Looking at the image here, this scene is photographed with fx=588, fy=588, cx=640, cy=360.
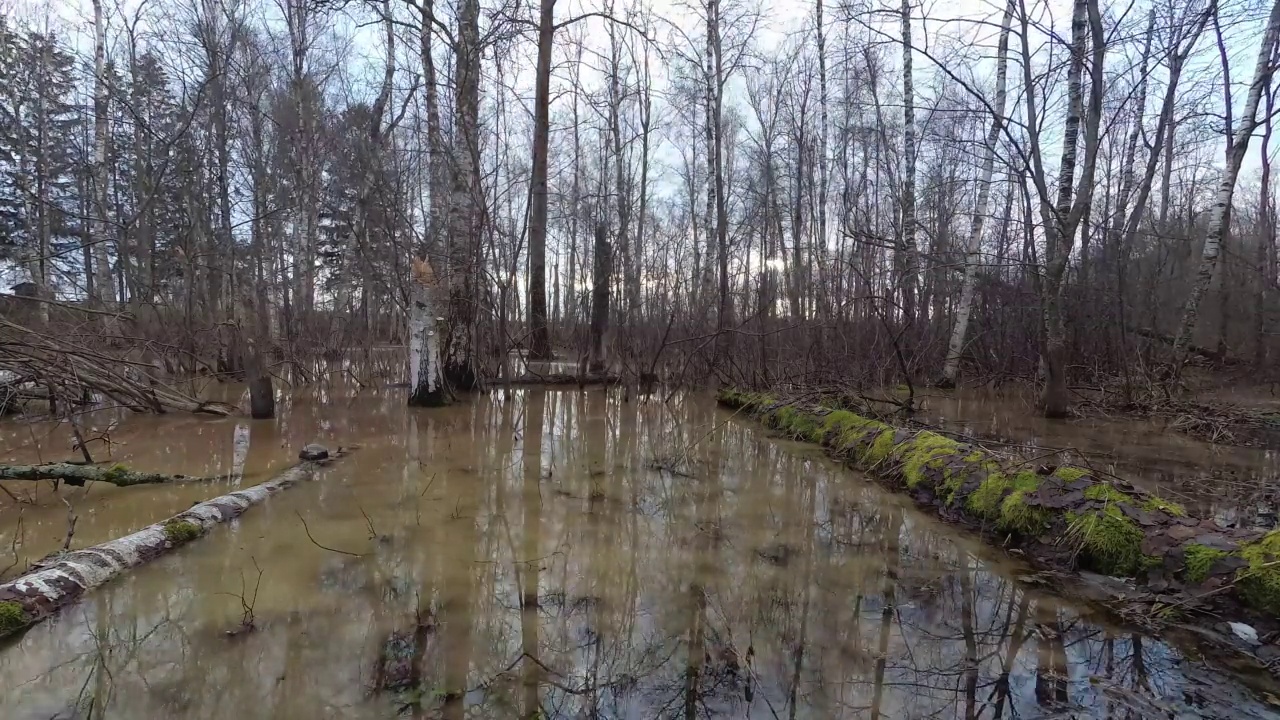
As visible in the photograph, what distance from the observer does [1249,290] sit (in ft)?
45.9

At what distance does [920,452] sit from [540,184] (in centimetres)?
885

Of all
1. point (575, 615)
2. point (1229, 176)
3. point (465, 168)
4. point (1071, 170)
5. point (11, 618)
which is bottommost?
point (575, 615)

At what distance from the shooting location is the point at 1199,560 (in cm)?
296

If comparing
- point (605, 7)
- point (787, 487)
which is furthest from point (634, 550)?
point (605, 7)

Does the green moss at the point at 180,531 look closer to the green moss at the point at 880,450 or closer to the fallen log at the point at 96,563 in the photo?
the fallen log at the point at 96,563

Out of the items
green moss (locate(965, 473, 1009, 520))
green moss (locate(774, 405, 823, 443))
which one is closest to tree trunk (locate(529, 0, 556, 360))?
green moss (locate(774, 405, 823, 443))

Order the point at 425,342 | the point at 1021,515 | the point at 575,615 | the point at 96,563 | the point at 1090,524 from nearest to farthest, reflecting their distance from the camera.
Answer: the point at 575,615, the point at 96,563, the point at 1090,524, the point at 1021,515, the point at 425,342

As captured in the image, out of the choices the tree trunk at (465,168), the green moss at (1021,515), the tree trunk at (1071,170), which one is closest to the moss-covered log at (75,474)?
the tree trunk at (465,168)

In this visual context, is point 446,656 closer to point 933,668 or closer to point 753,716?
point 753,716

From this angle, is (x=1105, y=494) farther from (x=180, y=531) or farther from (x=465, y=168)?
(x=465, y=168)

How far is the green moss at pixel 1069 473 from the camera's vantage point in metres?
3.90

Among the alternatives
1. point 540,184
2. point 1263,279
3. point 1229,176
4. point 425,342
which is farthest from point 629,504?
point 1263,279

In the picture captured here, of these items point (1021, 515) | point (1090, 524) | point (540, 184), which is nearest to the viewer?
point (1090, 524)

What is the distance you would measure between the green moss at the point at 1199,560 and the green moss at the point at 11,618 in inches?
Answer: 211
